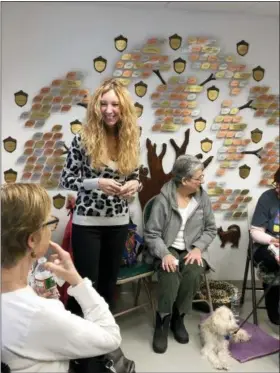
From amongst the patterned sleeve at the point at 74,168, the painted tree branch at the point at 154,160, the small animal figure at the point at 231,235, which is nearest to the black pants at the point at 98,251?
the patterned sleeve at the point at 74,168

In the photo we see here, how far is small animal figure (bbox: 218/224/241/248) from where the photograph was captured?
1959 mm

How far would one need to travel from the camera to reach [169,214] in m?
1.68

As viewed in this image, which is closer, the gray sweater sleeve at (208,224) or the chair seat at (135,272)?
the chair seat at (135,272)

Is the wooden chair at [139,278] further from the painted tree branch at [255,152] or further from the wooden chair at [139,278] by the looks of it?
the painted tree branch at [255,152]

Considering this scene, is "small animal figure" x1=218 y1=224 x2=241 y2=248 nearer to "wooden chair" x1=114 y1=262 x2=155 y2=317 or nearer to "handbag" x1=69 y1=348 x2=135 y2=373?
"wooden chair" x1=114 y1=262 x2=155 y2=317

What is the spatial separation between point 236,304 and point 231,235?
0.41 m

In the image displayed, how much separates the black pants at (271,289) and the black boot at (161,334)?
0.42 m

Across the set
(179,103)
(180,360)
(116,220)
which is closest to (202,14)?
(179,103)

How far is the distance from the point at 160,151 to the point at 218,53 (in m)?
0.52

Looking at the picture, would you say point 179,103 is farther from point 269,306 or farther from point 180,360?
point 180,360

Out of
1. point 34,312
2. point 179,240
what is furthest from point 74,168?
point 34,312

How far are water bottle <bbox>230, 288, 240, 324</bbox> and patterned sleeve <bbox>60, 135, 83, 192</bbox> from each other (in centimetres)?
83

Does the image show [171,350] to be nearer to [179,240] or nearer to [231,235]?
[179,240]

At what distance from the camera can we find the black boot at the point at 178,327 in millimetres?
1560
